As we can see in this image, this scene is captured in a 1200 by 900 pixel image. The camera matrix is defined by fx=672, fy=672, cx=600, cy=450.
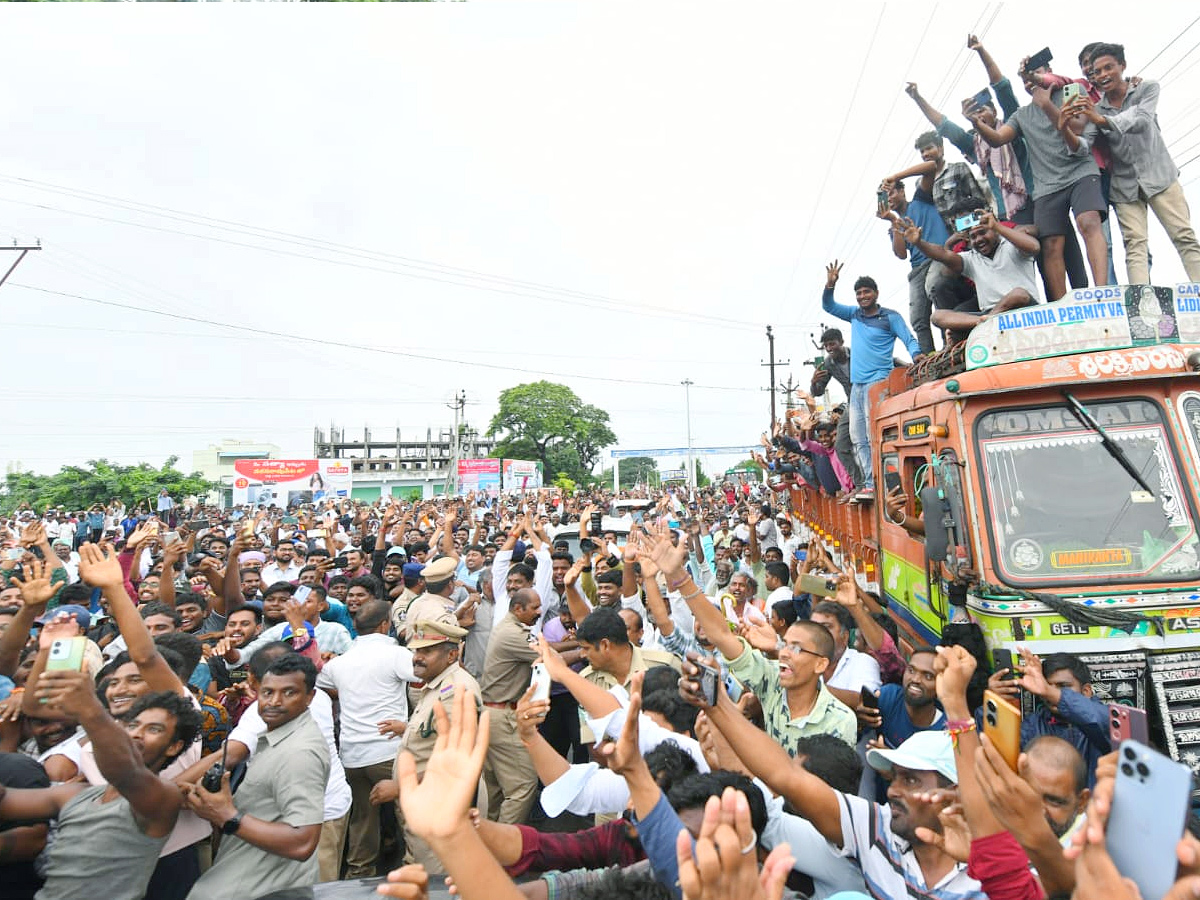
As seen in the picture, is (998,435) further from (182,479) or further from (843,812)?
(182,479)

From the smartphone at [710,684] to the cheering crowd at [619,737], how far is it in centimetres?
3

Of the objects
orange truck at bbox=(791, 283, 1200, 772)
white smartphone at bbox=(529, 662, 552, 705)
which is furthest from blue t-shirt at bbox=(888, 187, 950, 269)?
white smartphone at bbox=(529, 662, 552, 705)

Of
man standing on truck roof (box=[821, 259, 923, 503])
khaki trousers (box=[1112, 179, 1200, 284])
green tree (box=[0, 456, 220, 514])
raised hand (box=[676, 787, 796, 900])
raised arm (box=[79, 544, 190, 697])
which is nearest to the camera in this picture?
raised hand (box=[676, 787, 796, 900])

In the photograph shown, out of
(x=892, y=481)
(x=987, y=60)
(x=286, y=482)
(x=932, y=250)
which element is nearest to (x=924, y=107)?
(x=987, y=60)

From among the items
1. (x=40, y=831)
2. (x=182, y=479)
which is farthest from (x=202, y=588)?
(x=182, y=479)

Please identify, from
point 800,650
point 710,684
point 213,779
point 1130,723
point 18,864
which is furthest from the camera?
point 800,650

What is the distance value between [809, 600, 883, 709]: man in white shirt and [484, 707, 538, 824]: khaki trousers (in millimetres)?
1880

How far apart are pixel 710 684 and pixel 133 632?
8.64ft

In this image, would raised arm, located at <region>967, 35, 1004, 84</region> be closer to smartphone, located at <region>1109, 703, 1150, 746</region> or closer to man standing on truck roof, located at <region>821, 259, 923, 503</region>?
man standing on truck roof, located at <region>821, 259, 923, 503</region>

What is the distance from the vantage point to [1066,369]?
12.8ft

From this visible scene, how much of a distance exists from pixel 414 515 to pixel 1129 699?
16281mm

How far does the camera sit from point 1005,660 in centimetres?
346

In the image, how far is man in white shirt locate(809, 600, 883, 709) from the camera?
3.64 m

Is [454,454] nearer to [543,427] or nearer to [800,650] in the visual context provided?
[543,427]
